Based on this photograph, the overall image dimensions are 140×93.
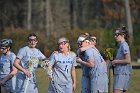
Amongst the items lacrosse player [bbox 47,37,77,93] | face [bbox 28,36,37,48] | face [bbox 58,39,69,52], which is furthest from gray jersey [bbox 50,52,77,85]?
face [bbox 28,36,37,48]

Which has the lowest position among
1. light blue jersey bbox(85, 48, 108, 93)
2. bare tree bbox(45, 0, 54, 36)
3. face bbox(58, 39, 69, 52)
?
light blue jersey bbox(85, 48, 108, 93)

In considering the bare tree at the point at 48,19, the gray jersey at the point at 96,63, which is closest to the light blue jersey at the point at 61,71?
the gray jersey at the point at 96,63

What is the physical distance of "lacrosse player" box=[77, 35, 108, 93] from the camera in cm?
1054

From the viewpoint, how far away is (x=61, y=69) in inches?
414

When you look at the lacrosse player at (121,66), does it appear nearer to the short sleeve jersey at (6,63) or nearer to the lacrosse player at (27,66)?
the lacrosse player at (27,66)

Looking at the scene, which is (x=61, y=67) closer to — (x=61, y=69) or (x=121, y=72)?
(x=61, y=69)

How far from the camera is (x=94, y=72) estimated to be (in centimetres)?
1062

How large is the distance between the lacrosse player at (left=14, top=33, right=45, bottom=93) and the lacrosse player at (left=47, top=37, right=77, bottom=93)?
372 mm

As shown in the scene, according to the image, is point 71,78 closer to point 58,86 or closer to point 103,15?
point 58,86

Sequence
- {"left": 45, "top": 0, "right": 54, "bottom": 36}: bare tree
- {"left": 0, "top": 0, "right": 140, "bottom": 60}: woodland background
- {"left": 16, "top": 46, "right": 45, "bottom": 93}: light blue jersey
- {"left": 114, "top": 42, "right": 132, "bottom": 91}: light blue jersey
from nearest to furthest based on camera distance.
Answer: {"left": 16, "top": 46, "right": 45, "bottom": 93}: light blue jersey
{"left": 114, "top": 42, "right": 132, "bottom": 91}: light blue jersey
{"left": 45, "top": 0, "right": 54, "bottom": 36}: bare tree
{"left": 0, "top": 0, "right": 140, "bottom": 60}: woodland background

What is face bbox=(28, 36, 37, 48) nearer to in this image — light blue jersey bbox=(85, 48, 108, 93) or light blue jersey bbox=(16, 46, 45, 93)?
light blue jersey bbox=(16, 46, 45, 93)

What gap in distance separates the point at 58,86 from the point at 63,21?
197ft

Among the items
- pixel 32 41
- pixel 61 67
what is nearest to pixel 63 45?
pixel 61 67

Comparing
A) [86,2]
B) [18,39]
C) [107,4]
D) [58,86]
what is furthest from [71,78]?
[86,2]
